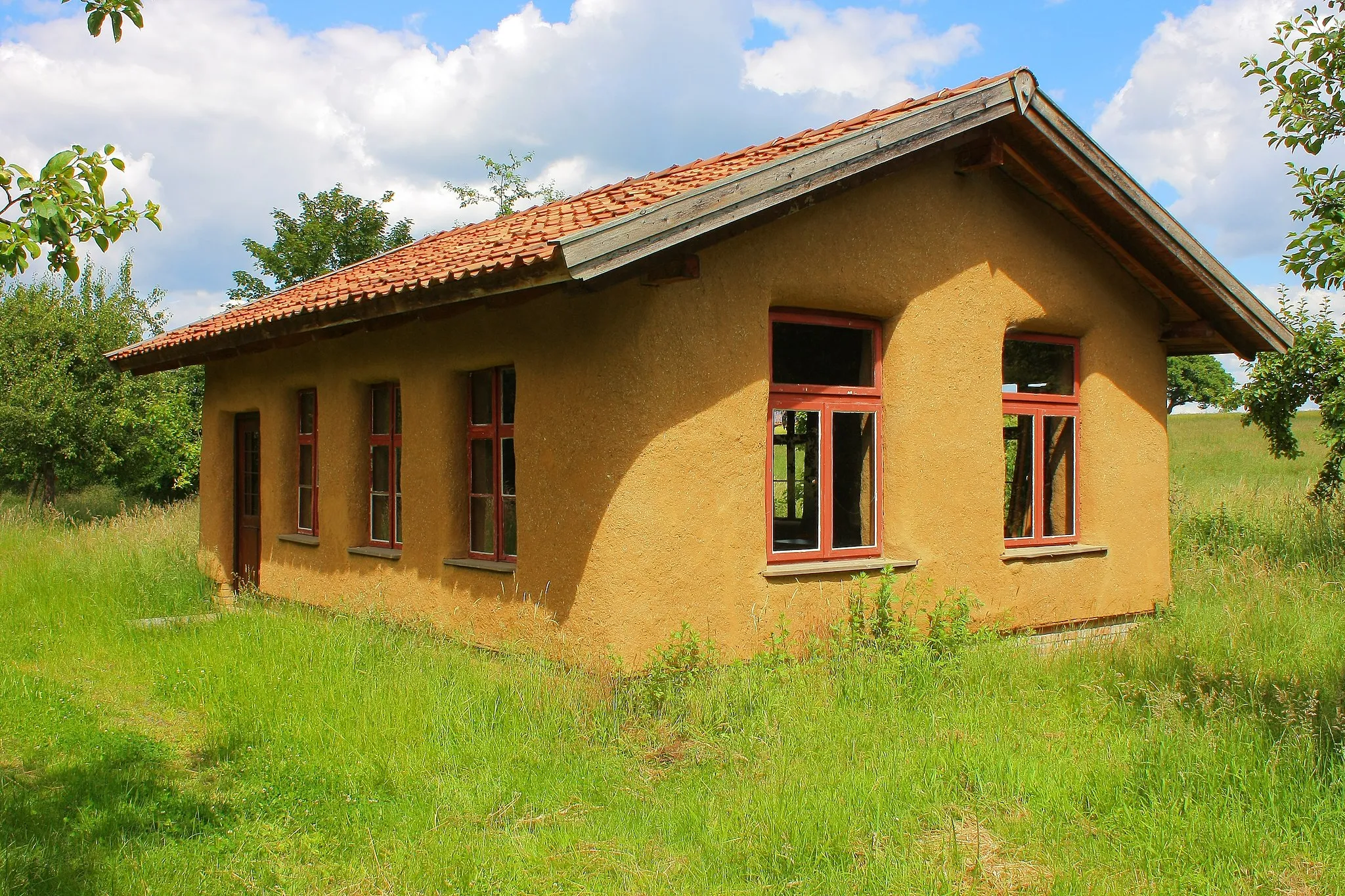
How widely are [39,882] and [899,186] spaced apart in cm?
654

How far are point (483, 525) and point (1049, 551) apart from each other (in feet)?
14.7

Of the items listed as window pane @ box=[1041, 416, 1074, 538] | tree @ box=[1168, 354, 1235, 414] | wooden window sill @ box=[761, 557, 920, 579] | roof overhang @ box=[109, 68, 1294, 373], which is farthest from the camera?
tree @ box=[1168, 354, 1235, 414]

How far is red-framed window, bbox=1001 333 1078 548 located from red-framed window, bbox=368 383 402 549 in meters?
5.13

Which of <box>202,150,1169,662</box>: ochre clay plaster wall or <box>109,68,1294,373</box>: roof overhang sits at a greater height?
<box>109,68,1294,373</box>: roof overhang

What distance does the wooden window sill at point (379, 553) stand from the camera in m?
8.55

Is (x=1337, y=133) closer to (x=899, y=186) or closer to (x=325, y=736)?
(x=899, y=186)

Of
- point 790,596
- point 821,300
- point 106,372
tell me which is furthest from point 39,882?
point 106,372

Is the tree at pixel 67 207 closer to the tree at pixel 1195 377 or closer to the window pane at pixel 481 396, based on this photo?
the window pane at pixel 481 396

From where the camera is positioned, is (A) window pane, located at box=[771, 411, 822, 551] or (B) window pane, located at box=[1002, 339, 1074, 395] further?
(B) window pane, located at box=[1002, 339, 1074, 395]

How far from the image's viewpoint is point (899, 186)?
7.71 meters

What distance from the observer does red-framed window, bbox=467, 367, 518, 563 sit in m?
7.68

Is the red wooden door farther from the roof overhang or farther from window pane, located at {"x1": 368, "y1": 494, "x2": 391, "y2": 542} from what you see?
window pane, located at {"x1": 368, "y1": 494, "x2": 391, "y2": 542}

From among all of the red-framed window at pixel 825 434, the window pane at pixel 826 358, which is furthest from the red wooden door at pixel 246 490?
the window pane at pixel 826 358

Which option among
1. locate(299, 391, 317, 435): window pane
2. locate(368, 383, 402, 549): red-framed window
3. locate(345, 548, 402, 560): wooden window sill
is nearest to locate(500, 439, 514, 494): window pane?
locate(345, 548, 402, 560): wooden window sill
